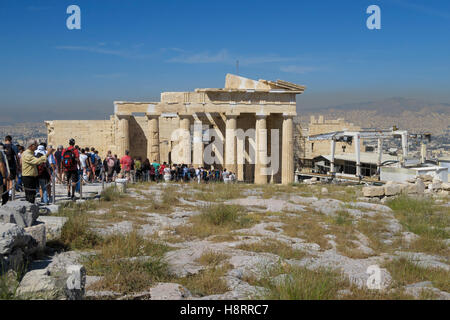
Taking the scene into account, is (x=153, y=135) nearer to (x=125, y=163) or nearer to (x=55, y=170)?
(x=125, y=163)

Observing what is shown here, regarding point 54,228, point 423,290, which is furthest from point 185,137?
point 423,290

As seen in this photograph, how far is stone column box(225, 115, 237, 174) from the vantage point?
25422 millimetres

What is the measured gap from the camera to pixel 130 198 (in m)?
13.7

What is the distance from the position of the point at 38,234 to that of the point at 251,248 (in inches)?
152

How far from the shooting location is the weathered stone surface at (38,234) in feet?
22.6

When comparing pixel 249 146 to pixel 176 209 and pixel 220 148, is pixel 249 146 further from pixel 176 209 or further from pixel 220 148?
pixel 176 209

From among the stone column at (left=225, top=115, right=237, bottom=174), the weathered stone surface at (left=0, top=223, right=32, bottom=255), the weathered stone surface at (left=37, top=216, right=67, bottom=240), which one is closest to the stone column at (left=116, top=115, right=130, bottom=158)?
the stone column at (left=225, top=115, right=237, bottom=174)

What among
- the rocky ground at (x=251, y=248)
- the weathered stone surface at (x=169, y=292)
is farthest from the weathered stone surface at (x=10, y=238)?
the weathered stone surface at (x=169, y=292)

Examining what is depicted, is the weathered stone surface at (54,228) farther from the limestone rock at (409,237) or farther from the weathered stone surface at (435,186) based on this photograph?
the weathered stone surface at (435,186)

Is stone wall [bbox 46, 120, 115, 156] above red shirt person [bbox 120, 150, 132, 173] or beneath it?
above

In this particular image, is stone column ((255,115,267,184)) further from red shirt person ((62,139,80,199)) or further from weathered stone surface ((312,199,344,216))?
red shirt person ((62,139,80,199))

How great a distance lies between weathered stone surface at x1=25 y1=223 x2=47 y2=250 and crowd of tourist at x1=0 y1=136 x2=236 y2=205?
2.93 m

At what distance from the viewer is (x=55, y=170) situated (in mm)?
13945
